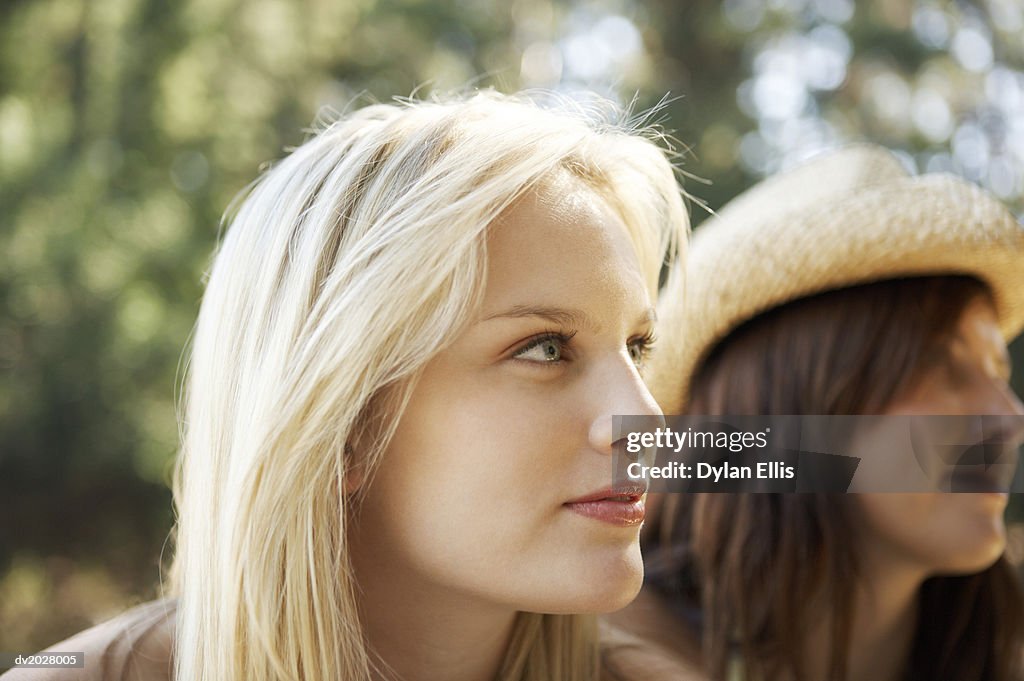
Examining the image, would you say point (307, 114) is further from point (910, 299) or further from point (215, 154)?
point (910, 299)

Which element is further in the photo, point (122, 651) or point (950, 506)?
point (950, 506)

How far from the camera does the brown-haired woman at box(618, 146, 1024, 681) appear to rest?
47.4 inches

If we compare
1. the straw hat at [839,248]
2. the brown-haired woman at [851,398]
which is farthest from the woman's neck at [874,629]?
the straw hat at [839,248]

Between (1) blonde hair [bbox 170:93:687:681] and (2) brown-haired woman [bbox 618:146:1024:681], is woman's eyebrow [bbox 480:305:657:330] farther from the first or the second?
(2) brown-haired woman [bbox 618:146:1024:681]

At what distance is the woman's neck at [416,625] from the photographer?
0.93 metres

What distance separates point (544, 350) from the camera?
86 centimetres

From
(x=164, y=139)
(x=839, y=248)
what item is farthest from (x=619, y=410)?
(x=164, y=139)

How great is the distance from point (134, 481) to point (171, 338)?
510mm

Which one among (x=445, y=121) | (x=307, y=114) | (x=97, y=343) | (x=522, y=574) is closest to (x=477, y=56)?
(x=307, y=114)

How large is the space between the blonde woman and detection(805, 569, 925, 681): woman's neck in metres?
0.54

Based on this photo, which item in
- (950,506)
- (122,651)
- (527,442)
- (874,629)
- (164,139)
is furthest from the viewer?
(164,139)

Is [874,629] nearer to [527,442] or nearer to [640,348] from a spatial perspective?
[640,348]

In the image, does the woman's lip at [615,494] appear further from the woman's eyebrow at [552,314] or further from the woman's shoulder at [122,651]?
the woman's shoulder at [122,651]

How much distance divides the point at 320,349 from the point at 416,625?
0.31 meters
